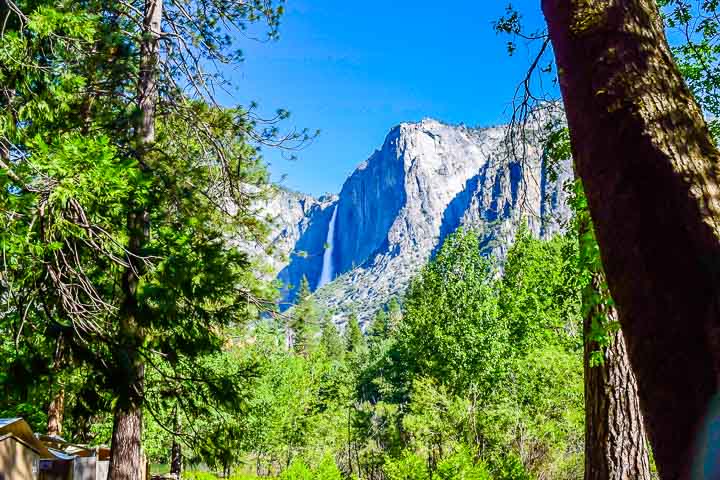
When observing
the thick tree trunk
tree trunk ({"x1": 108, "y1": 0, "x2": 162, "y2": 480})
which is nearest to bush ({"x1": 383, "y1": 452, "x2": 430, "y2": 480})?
tree trunk ({"x1": 108, "y1": 0, "x2": 162, "y2": 480})

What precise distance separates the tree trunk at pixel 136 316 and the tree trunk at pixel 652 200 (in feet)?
13.1

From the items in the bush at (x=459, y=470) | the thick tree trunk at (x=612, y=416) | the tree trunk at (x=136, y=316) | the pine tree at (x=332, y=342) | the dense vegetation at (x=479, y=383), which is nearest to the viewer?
the thick tree trunk at (x=612, y=416)

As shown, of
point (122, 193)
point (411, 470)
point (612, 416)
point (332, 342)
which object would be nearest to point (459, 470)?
point (411, 470)

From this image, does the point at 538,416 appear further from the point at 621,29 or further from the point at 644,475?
the point at 621,29

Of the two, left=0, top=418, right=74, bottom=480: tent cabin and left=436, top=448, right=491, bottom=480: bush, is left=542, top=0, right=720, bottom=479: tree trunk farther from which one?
left=436, top=448, right=491, bottom=480: bush

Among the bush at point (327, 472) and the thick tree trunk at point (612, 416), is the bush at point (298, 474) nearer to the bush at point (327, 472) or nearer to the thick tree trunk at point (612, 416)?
the bush at point (327, 472)

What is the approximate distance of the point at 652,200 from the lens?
1.32 metres

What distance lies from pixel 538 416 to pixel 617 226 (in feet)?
52.1

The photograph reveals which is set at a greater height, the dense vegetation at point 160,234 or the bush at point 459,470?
the dense vegetation at point 160,234

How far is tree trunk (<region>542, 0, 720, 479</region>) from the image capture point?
1173mm

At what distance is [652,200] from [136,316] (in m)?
5.16

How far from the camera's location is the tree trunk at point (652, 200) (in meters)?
1.17

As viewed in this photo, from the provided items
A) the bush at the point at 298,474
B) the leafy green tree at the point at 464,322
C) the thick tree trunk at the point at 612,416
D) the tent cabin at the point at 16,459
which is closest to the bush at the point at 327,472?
the bush at the point at 298,474

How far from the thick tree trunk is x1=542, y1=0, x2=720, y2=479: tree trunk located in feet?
7.74
